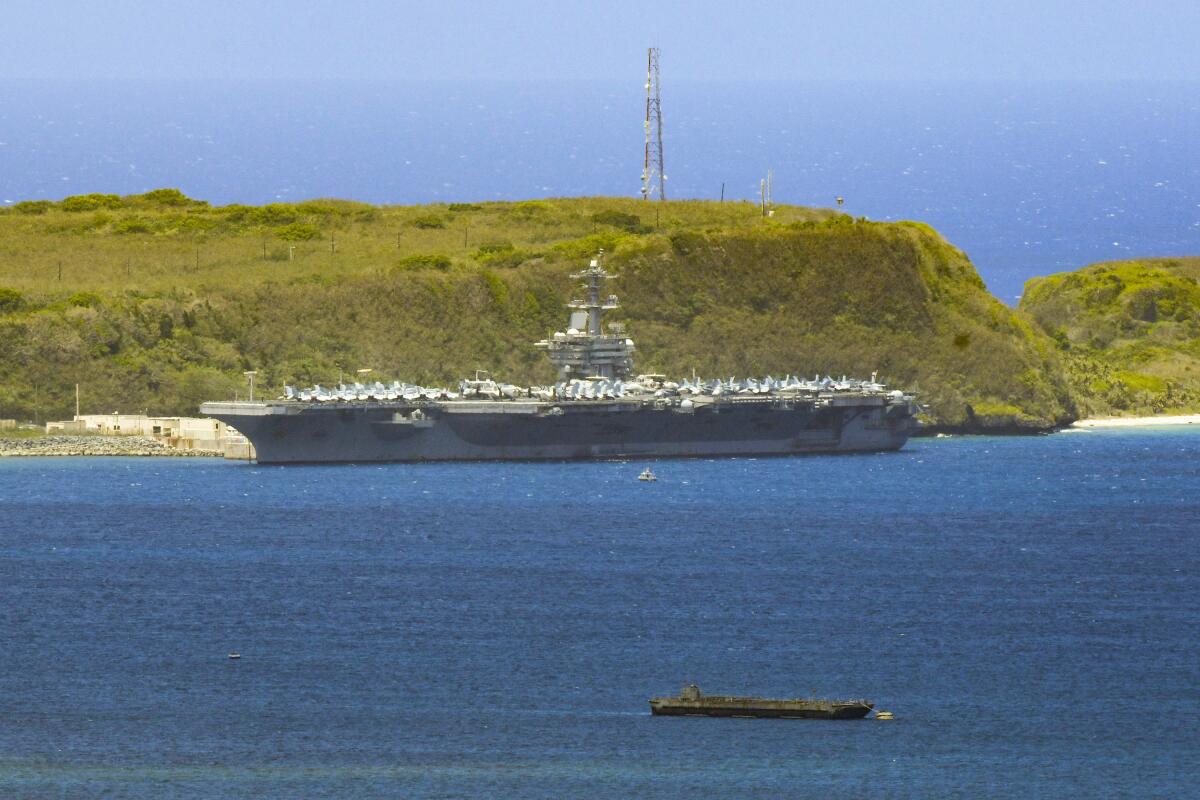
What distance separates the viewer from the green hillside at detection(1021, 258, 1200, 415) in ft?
339

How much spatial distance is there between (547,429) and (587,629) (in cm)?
2912

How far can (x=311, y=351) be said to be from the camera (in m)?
99.0

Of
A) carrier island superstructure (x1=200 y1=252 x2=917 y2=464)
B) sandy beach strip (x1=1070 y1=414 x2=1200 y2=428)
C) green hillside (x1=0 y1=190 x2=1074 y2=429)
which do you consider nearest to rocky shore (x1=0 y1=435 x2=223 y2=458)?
green hillside (x1=0 y1=190 x2=1074 y2=429)

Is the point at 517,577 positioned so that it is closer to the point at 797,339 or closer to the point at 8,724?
the point at 8,724

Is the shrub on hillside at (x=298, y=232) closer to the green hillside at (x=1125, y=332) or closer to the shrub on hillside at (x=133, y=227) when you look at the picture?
the shrub on hillside at (x=133, y=227)

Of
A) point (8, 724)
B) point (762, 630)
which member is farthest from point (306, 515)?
point (8, 724)

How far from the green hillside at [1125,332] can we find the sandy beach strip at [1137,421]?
67 centimetres

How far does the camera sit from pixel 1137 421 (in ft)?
330

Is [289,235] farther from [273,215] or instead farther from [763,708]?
[763,708]

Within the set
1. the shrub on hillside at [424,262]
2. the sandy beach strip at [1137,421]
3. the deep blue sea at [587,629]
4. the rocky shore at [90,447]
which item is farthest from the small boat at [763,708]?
the shrub on hillside at [424,262]

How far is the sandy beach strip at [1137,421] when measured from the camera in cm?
9919

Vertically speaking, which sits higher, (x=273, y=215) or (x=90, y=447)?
(x=273, y=215)

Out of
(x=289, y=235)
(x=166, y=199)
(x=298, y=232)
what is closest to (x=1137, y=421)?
(x=298, y=232)

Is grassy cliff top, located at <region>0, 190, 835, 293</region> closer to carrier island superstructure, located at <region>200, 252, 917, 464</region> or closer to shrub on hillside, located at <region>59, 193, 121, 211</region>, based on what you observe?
shrub on hillside, located at <region>59, 193, 121, 211</region>
